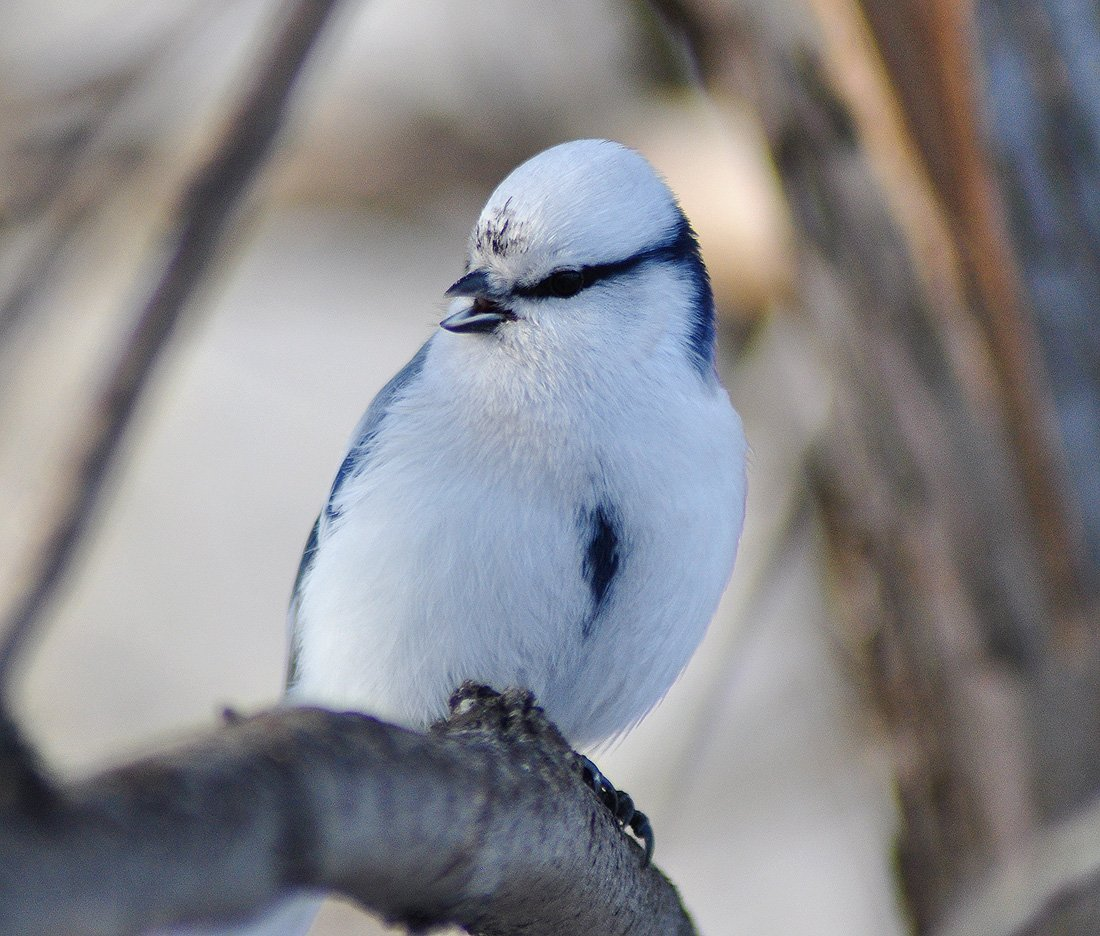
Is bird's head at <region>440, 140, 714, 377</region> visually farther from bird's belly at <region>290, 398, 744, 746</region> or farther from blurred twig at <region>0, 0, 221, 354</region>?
blurred twig at <region>0, 0, 221, 354</region>

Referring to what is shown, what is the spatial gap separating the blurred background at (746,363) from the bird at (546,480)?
20 cm

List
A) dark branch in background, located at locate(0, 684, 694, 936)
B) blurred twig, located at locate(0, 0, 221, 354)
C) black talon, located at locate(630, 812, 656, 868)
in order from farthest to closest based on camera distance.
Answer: blurred twig, located at locate(0, 0, 221, 354) → black talon, located at locate(630, 812, 656, 868) → dark branch in background, located at locate(0, 684, 694, 936)

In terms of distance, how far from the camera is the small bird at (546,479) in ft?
3.47

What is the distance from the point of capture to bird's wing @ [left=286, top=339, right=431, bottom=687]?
48.1 inches

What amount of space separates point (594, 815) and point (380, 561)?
308 mm

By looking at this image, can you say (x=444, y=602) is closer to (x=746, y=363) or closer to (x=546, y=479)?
(x=546, y=479)

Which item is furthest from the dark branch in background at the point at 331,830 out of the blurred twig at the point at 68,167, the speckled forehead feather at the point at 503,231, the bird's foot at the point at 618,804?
the blurred twig at the point at 68,167

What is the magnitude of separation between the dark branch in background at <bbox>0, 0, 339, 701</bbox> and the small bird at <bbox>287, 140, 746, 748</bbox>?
325 millimetres

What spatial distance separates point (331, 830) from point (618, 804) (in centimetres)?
67

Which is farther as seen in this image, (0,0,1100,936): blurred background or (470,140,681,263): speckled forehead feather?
(0,0,1100,936): blurred background

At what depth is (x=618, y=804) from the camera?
3.85ft

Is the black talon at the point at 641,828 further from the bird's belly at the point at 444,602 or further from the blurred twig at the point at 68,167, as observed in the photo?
the blurred twig at the point at 68,167

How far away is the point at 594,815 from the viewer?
0.89m

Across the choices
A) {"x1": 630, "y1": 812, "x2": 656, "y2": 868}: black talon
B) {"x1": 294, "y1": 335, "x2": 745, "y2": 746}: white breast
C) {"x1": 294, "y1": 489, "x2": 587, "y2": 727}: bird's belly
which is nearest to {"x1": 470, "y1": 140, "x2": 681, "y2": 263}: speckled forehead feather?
{"x1": 294, "y1": 335, "x2": 745, "y2": 746}: white breast
